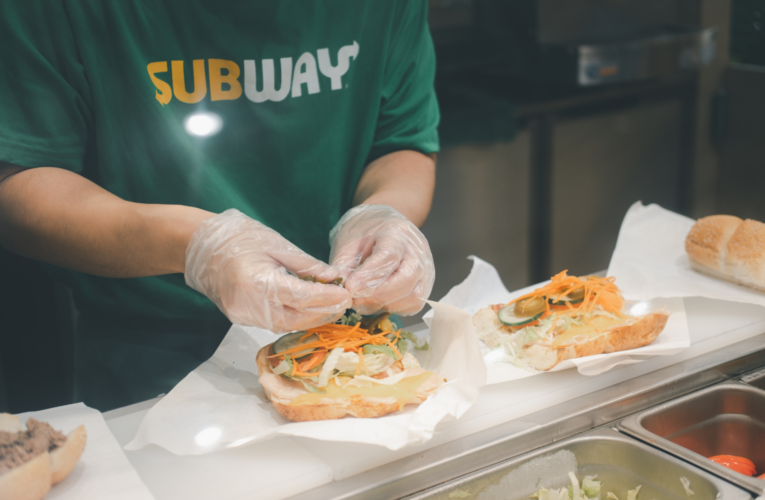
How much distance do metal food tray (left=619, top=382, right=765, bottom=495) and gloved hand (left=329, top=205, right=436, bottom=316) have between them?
0.56 metres

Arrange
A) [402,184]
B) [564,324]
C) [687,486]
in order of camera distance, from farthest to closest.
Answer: [402,184]
[564,324]
[687,486]

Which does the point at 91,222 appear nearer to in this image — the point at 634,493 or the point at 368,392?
the point at 368,392

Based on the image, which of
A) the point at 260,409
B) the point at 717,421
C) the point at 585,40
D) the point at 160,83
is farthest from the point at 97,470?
the point at 585,40

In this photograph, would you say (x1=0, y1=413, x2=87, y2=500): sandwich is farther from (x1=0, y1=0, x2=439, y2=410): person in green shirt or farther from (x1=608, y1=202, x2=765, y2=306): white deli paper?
(x1=608, y1=202, x2=765, y2=306): white deli paper

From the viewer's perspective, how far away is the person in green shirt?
1.58 metres

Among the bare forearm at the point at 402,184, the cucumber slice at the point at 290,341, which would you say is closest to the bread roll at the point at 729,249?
the bare forearm at the point at 402,184

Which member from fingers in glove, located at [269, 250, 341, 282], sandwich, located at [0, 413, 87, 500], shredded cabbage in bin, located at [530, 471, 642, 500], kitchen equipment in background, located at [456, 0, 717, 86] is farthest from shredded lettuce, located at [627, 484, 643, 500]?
kitchen equipment in background, located at [456, 0, 717, 86]

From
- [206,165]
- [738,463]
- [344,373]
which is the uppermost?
[206,165]

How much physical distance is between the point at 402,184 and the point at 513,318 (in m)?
0.59

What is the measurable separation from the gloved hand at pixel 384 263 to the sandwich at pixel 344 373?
0.26 ft

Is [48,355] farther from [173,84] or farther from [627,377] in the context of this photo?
[627,377]

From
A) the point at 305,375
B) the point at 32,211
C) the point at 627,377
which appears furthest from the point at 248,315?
the point at 627,377

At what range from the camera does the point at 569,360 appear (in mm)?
1623

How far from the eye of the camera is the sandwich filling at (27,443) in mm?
1169
